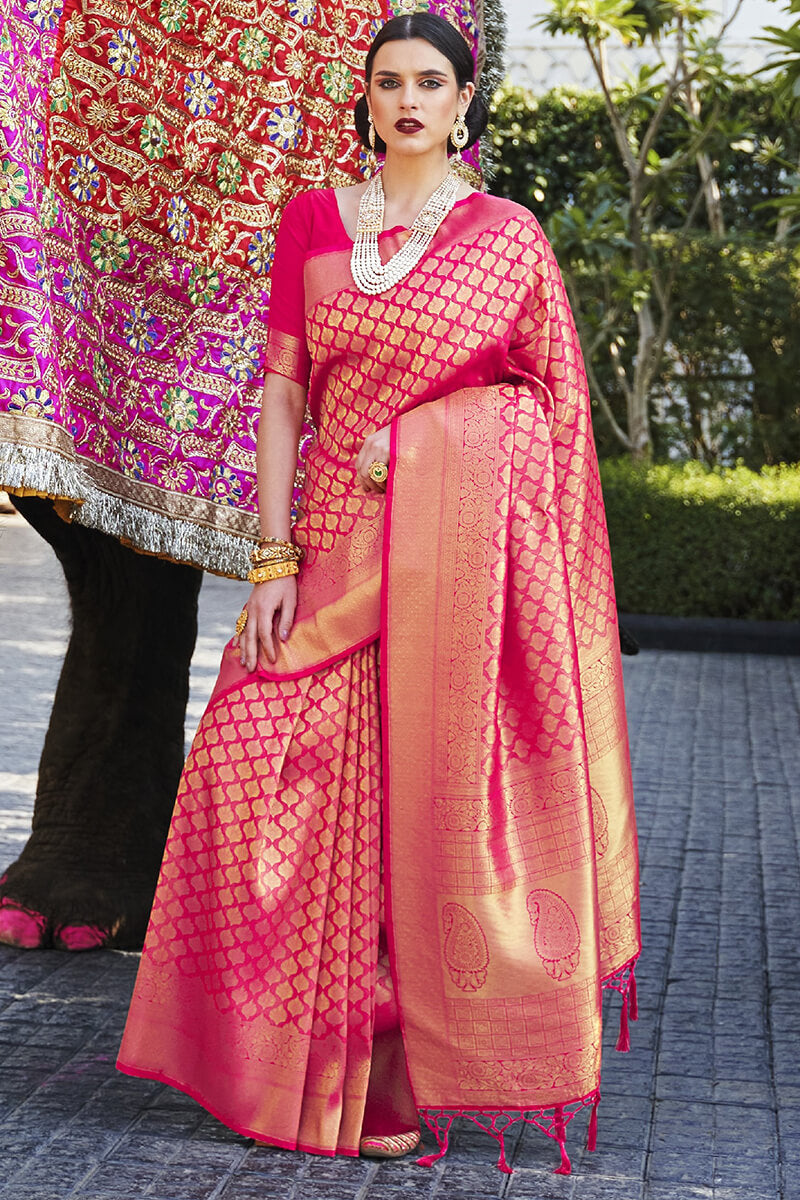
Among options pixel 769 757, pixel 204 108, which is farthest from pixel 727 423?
pixel 204 108

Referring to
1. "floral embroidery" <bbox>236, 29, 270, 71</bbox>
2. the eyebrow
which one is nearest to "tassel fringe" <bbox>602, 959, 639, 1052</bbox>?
the eyebrow

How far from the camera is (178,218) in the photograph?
322 cm

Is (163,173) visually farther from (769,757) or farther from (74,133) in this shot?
(769,757)

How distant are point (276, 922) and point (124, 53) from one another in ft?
5.80

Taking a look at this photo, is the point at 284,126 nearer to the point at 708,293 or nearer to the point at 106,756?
→ the point at 106,756

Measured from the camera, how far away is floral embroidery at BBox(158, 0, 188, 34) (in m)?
3.18

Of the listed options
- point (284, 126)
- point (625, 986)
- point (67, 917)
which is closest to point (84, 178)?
point (284, 126)

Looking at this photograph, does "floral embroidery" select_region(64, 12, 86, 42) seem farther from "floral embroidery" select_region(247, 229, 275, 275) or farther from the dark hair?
the dark hair

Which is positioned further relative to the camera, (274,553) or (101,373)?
(101,373)

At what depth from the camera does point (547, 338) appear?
2.75 metres

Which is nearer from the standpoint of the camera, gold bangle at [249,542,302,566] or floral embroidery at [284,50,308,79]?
gold bangle at [249,542,302,566]

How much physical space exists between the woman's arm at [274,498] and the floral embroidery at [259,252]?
0.48 metres

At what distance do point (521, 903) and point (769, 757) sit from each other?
453 cm

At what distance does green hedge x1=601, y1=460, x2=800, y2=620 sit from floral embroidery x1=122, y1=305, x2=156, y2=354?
24.3 ft
